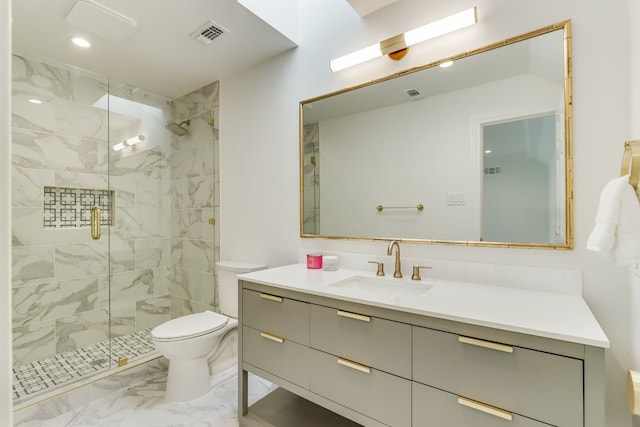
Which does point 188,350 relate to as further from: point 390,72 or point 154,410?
point 390,72

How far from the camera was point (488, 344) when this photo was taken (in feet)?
3.23

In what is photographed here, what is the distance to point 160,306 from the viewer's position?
9.57 feet

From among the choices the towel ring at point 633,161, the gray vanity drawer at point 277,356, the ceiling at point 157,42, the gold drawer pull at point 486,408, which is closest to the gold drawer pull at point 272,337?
the gray vanity drawer at point 277,356

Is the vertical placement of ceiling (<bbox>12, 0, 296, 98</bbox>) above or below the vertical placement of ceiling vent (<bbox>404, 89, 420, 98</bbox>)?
above

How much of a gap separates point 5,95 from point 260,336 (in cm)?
149

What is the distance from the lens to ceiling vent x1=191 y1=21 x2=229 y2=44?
74.1 inches

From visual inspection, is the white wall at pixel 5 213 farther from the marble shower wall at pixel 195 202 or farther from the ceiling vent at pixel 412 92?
the marble shower wall at pixel 195 202

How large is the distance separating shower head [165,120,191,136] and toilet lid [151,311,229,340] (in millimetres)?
1678

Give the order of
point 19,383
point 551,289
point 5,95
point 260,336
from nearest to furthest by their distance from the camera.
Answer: point 5,95 → point 551,289 → point 260,336 → point 19,383

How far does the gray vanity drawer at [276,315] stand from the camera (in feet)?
4.72

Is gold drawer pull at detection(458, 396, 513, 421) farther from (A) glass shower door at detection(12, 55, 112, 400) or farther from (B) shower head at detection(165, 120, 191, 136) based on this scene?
(B) shower head at detection(165, 120, 191, 136)

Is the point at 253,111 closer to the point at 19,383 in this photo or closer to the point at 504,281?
the point at 504,281

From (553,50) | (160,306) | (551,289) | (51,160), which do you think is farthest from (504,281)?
(51,160)

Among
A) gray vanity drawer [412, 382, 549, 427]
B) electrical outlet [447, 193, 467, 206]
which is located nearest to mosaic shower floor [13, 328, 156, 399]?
gray vanity drawer [412, 382, 549, 427]
